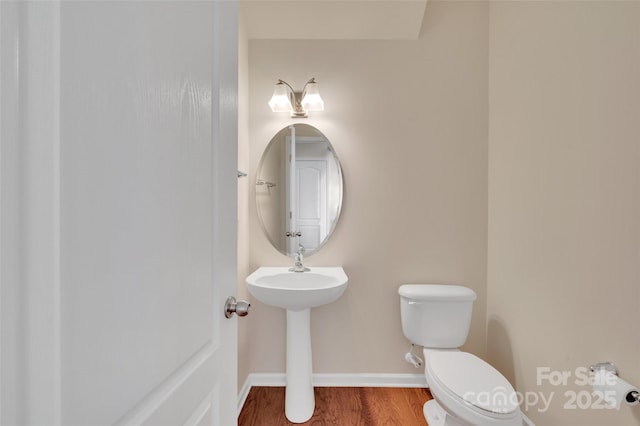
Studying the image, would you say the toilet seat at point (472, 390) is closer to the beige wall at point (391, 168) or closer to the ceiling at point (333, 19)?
the beige wall at point (391, 168)

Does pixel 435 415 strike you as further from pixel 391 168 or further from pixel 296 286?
pixel 391 168

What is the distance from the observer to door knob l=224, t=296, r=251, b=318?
0.85m

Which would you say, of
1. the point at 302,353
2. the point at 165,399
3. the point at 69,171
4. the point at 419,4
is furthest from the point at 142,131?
the point at 419,4

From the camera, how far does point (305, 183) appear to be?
226 centimetres

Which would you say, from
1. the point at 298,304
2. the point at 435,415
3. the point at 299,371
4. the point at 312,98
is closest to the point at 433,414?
the point at 435,415

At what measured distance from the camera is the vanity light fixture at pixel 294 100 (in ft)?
6.86

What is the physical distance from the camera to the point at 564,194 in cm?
152

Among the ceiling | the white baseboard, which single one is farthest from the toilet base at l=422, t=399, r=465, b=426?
the ceiling

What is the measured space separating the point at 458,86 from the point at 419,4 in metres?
0.56

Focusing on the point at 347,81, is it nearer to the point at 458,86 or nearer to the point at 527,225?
the point at 458,86

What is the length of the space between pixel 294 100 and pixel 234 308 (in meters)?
1.68

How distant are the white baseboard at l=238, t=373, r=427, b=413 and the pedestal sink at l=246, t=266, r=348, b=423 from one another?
28 centimetres

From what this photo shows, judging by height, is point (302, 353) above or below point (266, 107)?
below

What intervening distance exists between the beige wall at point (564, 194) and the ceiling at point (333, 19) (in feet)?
1.95
